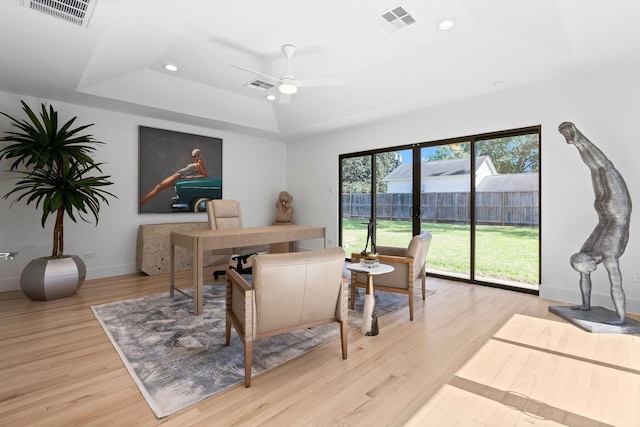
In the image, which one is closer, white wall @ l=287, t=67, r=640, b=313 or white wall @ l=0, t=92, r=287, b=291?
white wall @ l=287, t=67, r=640, b=313

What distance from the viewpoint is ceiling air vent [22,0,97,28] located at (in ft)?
7.58

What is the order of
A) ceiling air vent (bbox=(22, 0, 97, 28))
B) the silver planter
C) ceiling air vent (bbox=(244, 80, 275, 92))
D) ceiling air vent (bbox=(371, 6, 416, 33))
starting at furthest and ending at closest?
ceiling air vent (bbox=(244, 80, 275, 92)) < the silver planter < ceiling air vent (bbox=(371, 6, 416, 33)) < ceiling air vent (bbox=(22, 0, 97, 28))

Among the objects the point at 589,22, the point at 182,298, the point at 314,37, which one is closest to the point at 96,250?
the point at 182,298

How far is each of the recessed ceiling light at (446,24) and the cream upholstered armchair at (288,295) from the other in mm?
2458

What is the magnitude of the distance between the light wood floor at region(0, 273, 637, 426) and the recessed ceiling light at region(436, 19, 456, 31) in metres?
2.86

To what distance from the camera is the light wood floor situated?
1653 mm

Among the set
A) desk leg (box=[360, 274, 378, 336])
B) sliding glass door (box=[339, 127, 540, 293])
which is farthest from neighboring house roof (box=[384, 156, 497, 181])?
desk leg (box=[360, 274, 378, 336])

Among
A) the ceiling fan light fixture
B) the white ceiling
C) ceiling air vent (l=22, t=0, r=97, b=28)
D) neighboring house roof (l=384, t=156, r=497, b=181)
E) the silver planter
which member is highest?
the white ceiling

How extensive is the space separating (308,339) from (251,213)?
4371mm

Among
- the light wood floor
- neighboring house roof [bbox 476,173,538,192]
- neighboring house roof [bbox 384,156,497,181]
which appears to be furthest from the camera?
neighboring house roof [bbox 384,156,497,181]

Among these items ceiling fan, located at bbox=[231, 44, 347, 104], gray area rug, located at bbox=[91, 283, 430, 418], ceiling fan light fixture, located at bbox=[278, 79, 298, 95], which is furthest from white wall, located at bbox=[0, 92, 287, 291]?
ceiling fan light fixture, located at bbox=[278, 79, 298, 95]

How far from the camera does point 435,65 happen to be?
365cm

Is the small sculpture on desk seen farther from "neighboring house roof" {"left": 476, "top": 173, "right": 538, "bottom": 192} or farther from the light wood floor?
the light wood floor

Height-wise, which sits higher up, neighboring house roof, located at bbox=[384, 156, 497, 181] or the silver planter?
neighboring house roof, located at bbox=[384, 156, 497, 181]
